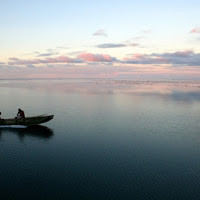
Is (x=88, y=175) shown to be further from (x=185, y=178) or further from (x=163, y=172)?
(x=185, y=178)

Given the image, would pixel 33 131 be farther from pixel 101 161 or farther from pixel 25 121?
pixel 101 161

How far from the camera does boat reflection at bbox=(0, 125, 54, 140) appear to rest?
32697mm

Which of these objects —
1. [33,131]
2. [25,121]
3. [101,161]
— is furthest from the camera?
[25,121]

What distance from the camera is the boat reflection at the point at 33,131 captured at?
107 ft

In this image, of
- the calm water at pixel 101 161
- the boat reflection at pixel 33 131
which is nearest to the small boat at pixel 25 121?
the boat reflection at pixel 33 131

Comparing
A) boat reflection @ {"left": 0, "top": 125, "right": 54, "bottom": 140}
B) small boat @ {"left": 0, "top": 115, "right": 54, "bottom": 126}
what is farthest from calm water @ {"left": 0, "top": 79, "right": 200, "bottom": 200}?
small boat @ {"left": 0, "top": 115, "right": 54, "bottom": 126}

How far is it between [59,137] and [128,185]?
52.8 ft

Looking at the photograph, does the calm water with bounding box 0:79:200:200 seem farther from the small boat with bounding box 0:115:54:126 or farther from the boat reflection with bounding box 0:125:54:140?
the small boat with bounding box 0:115:54:126

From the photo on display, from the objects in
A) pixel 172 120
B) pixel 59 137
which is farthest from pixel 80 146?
pixel 172 120

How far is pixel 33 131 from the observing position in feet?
116

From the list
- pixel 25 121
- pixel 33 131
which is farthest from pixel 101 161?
pixel 25 121

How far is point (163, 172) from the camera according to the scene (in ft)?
68.8

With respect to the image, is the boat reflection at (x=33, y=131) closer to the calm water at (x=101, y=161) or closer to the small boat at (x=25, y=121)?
the calm water at (x=101, y=161)

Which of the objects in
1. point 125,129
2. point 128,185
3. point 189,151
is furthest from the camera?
point 125,129
